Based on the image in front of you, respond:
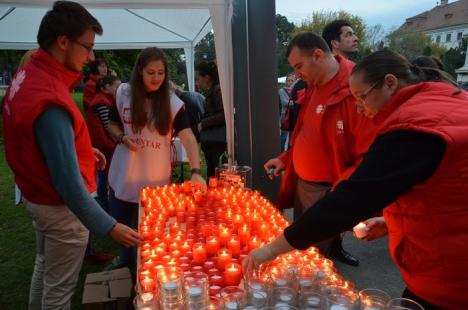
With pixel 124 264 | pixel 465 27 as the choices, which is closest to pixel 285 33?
pixel 465 27

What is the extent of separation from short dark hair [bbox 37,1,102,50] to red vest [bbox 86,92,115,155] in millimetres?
3048

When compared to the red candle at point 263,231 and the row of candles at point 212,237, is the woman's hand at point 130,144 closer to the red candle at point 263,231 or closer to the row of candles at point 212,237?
the row of candles at point 212,237

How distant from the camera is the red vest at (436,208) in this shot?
1125 mm

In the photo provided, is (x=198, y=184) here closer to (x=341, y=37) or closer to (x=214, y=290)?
(x=214, y=290)

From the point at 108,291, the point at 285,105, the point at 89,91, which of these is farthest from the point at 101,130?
the point at 285,105

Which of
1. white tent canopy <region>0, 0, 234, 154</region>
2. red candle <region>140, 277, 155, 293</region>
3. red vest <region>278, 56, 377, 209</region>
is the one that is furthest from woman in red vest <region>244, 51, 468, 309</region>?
white tent canopy <region>0, 0, 234, 154</region>

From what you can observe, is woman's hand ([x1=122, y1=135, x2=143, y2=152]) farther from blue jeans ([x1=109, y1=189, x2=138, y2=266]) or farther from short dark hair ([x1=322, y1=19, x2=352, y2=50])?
short dark hair ([x1=322, y1=19, x2=352, y2=50])

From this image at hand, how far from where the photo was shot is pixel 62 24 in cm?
184

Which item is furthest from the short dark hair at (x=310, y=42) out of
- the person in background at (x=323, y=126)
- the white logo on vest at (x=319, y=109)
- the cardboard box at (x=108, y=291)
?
the cardboard box at (x=108, y=291)

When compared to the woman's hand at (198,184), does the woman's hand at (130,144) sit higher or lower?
higher

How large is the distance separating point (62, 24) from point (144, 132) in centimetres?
135

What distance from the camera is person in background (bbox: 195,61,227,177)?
5453 mm

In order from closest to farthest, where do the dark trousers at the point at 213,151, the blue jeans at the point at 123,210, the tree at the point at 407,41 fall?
the blue jeans at the point at 123,210
the dark trousers at the point at 213,151
the tree at the point at 407,41

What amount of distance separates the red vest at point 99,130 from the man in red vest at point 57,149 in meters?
2.86
